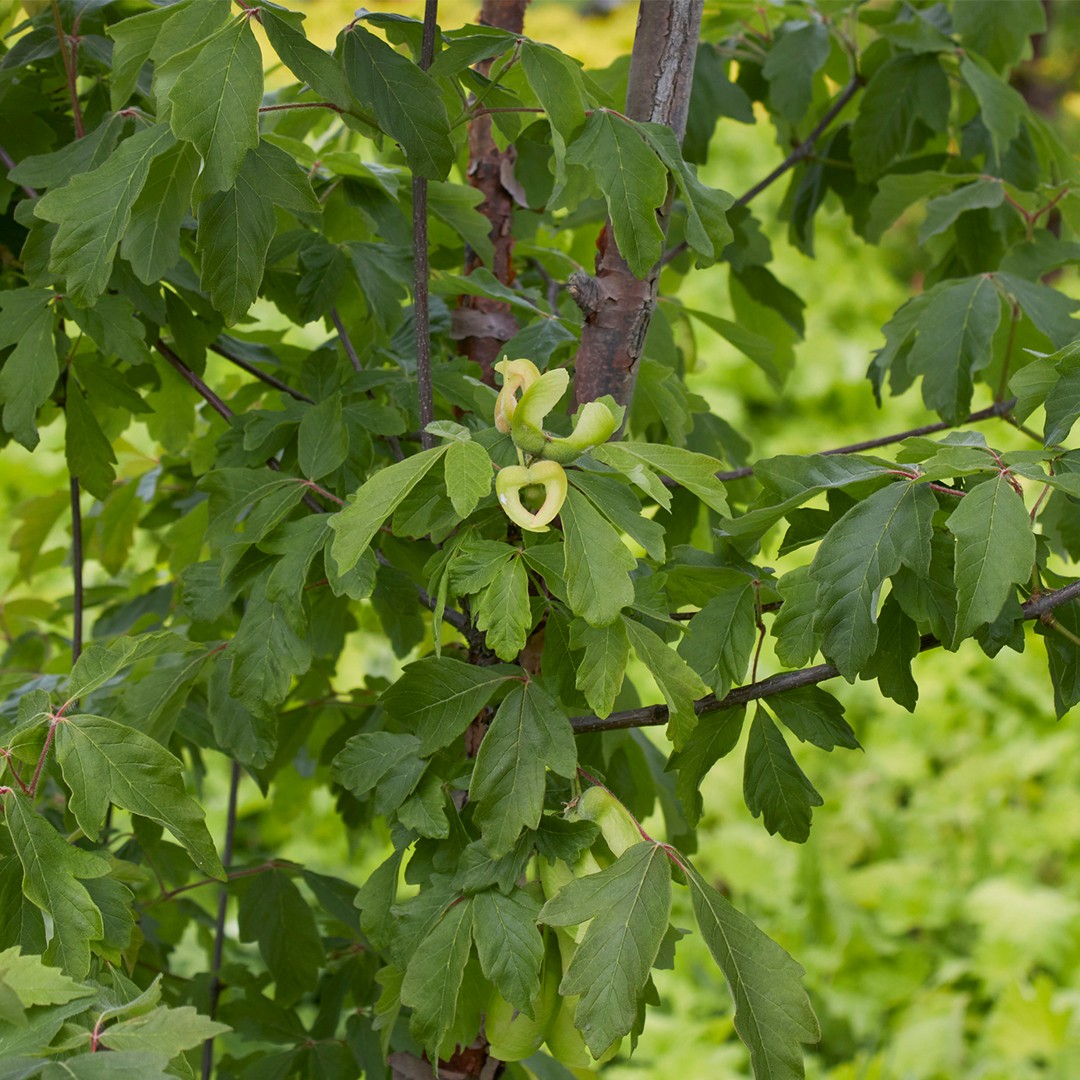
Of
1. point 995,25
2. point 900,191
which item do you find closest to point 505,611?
point 900,191

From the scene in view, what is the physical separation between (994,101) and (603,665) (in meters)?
0.55

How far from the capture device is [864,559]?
494mm

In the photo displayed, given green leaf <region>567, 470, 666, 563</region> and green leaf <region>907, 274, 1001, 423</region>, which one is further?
green leaf <region>907, 274, 1001, 423</region>

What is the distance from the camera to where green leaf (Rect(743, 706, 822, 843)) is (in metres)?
0.59

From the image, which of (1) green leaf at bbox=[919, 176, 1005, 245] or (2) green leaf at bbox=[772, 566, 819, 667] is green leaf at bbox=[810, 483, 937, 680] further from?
(1) green leaf at bbox=[919, 176, 1005, 245]

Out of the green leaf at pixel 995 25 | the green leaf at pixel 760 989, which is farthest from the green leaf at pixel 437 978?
the green leaf at pixel 995 25

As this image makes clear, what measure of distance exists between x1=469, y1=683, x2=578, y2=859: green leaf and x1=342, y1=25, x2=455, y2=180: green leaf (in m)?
0.27

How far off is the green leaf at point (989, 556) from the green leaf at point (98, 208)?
1.20 feet

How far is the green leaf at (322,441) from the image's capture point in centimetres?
62

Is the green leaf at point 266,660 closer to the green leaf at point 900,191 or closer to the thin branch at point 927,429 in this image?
the thin branch at point 927,429

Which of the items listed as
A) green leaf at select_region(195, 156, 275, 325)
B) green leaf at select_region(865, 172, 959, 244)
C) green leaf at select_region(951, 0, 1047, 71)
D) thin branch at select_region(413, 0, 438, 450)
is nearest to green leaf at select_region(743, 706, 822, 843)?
thin branch at select_region(413, 0, 438, 450)

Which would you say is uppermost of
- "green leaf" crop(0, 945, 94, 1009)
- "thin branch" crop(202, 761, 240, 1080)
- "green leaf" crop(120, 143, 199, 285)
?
"green leaf" crop(120, 143, 199, 285)

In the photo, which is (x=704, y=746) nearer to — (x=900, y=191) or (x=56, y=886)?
(x=56, y=886)

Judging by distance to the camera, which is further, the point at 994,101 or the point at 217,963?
the point at 217,963
